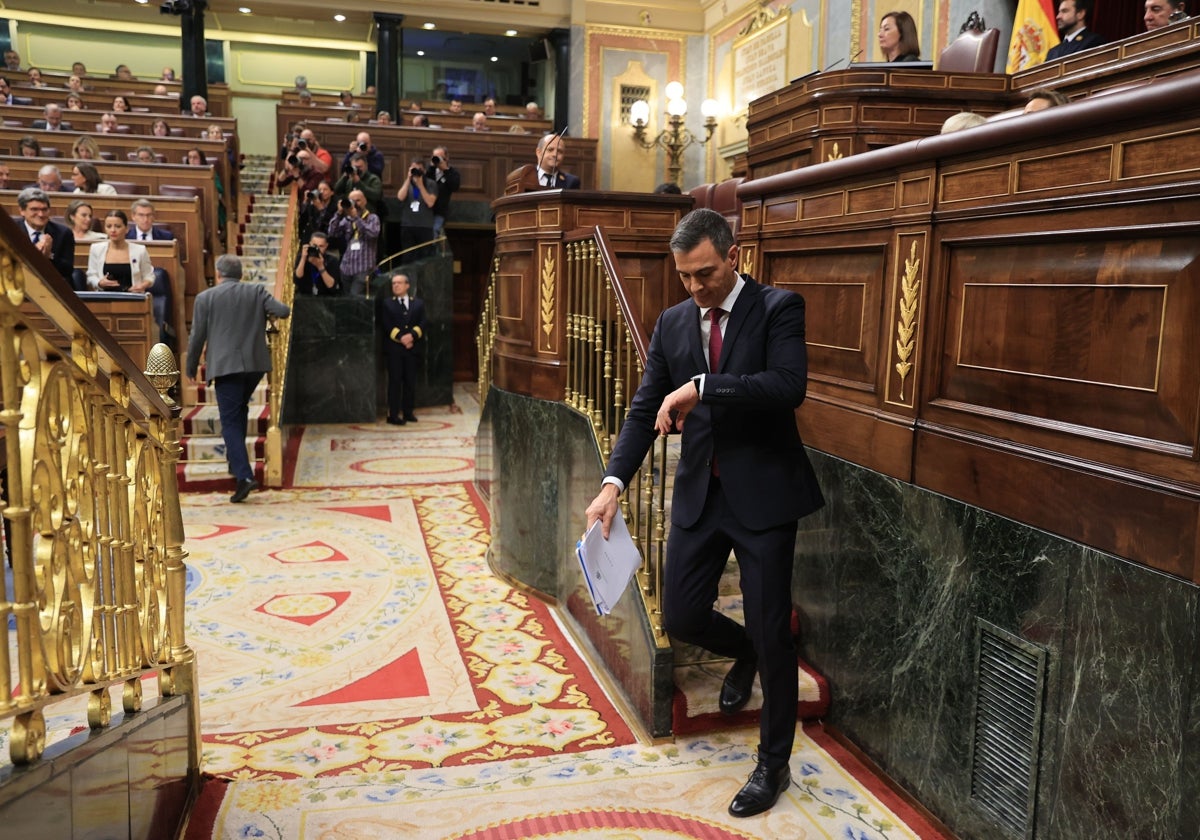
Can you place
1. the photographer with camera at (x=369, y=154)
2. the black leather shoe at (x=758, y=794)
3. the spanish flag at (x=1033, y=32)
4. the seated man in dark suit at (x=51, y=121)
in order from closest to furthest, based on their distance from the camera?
the black leather shoe at (x=758, y=794), the spanish flag at (x=1033, y=32), the photographer with camera at (x=369, y=154), the seated man in dark suit at (x=51, y=121)

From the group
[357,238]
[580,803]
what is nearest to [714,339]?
[580,803]

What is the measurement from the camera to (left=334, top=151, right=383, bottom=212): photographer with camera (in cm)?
966

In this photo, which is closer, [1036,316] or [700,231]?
[1036,316]

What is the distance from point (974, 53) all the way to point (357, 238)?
5.99 meters

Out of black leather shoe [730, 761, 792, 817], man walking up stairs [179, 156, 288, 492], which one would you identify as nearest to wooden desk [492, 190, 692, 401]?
black leather shoe [730, 761, 792, 817]

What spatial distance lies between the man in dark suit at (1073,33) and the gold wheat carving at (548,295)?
295 cm

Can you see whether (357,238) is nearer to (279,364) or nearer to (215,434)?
(279,364)

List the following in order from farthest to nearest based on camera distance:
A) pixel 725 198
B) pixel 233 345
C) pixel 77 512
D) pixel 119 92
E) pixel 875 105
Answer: pixel 119 92, pixel 725 198, pixel 233 345, pixel 875 105, pixel 77 512

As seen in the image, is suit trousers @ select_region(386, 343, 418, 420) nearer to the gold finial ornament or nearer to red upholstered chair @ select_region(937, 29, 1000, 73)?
red upholstered chair @ select_region(937, 29, 1000, 73)

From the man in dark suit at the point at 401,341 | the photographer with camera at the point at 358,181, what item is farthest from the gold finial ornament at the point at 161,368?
the photographer with camera at the point at 358,181

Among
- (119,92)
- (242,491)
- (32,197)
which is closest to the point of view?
(32,197)

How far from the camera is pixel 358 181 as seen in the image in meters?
9.66

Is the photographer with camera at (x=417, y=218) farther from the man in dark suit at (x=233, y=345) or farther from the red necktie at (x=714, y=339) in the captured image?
the red necktie at (x=714, y=339)

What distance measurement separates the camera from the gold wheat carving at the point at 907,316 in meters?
2.61
